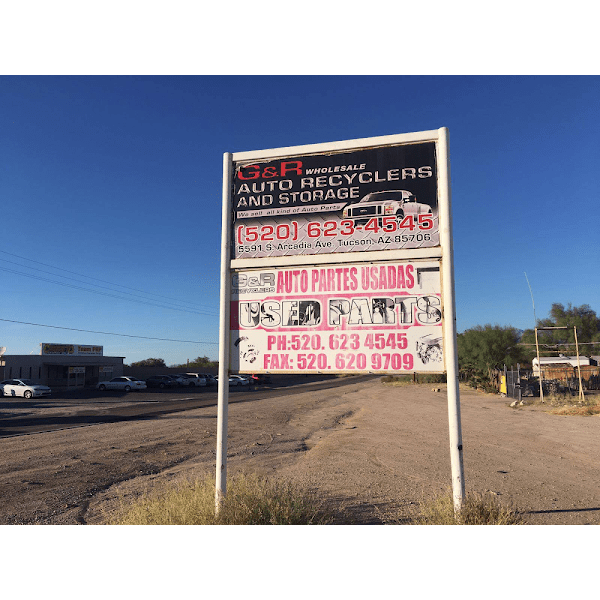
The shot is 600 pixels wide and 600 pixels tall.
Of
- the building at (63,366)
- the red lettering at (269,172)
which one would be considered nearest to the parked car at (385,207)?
the red lettering at (269,172)

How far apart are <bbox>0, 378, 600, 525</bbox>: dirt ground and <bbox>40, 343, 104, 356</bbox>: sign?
3395 centimetres

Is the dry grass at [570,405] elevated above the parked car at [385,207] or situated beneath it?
situated beneath

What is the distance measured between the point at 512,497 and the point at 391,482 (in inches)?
74.4

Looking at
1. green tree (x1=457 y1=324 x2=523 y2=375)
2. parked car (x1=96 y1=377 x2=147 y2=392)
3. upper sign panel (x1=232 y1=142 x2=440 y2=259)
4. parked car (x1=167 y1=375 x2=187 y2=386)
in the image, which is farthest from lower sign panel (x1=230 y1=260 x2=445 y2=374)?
parked car (x1=167 y1=375 x2=187 y2=386)

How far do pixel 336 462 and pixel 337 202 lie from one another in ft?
19.9

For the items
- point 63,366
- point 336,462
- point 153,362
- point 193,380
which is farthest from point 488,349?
point 153,362

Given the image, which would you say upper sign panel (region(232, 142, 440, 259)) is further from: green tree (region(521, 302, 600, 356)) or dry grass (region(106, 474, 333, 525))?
green tree (region(521, 302, 600, 356))

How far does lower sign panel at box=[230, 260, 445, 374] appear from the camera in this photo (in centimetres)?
504

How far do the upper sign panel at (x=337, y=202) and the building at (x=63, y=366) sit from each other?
40.9m

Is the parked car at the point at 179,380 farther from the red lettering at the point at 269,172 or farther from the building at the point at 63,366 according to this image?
the red lettering at the point at 269,172

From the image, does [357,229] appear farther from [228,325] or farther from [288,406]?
[288,406]

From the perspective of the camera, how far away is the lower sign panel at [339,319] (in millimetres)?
5043

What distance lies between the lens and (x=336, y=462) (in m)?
9.34

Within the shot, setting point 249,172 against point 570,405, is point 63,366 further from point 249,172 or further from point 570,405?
point 249,172
